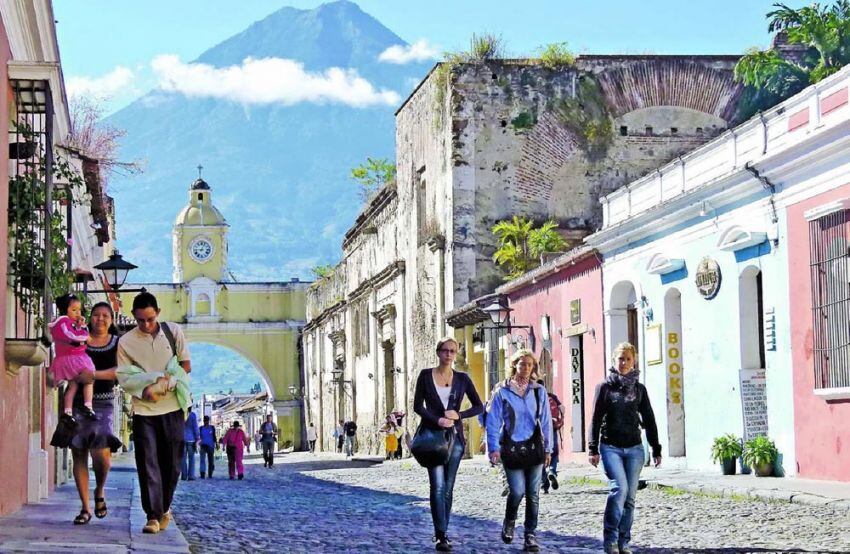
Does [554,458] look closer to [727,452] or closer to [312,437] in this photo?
[727,452]

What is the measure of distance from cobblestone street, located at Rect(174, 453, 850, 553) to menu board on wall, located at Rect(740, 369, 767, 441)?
Answer: 202 centimetres

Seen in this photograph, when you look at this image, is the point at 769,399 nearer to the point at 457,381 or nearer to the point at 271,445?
the point at 457,381

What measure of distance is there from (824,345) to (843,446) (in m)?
1.24

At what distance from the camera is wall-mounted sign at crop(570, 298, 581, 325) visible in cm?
2672

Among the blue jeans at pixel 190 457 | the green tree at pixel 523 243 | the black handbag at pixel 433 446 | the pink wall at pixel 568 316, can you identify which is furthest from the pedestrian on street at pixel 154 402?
the green tree at pixel 523 243

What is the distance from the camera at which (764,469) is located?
18.7m

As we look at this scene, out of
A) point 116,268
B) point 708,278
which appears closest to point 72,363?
point 116,268

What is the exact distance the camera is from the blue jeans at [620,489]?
1023 centimetres

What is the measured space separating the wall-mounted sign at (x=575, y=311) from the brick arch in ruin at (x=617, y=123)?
24.0 feet

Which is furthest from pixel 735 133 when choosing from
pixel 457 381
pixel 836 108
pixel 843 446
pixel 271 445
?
pixel 271 445

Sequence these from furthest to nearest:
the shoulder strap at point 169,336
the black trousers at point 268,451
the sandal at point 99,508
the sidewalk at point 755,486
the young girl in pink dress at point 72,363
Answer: the black trousers at point 268,451
the sidewalk at point 755,486
the sandal at point 99,508
the young girl in pink dress at point 72,363
the shoulder strap at point 169,336

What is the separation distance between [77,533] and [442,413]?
8.51 ft

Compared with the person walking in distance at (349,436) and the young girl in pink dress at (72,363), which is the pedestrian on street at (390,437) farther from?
the young girl in pink dress at (72,363)

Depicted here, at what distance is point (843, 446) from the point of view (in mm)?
16812
